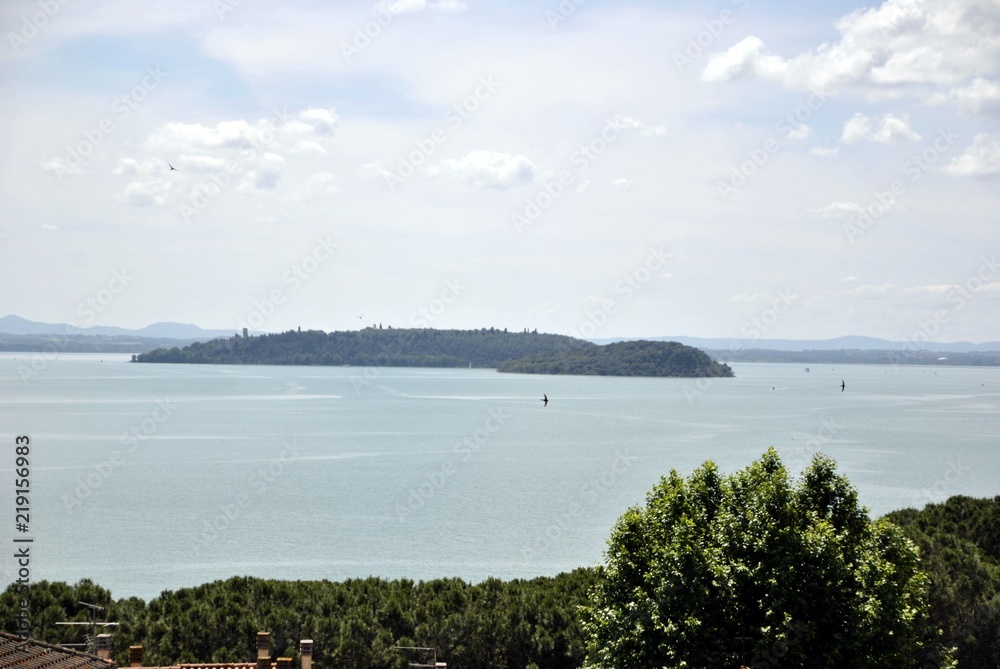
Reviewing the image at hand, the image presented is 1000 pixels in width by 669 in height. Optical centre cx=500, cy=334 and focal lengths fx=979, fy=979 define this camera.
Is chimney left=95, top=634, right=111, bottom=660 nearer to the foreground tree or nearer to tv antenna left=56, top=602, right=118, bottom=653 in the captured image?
tv antenna left=56, top=602, right=118, bottom=653

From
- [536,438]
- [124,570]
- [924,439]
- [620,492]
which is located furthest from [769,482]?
[924,439]

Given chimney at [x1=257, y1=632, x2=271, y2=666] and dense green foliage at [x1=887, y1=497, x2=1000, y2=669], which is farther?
dense green foliage at [x1=887, y1=497, x2=1000, y2=669]

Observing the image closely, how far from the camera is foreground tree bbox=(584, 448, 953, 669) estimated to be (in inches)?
819

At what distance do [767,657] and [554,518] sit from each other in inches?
1772

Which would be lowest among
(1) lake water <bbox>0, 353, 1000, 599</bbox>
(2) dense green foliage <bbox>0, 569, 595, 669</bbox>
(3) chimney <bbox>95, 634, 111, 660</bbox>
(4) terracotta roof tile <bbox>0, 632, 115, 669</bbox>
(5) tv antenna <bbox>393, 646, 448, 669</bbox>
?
(1) lake water <bbox>0, 353, 1000, 599</bbox>

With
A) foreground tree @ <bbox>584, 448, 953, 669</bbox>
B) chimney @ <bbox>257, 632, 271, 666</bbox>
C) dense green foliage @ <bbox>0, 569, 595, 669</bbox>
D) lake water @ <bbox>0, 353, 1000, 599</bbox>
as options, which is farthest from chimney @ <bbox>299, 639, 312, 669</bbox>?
lake water @ <bbox>0, 353, 1000, 599</bbox>

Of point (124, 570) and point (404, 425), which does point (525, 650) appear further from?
point (404, 425)

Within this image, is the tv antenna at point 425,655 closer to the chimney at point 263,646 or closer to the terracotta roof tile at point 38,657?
the chimney at point 263,646

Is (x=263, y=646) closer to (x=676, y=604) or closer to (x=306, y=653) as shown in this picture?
(x=306, y=653)

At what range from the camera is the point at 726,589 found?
21.6 meters

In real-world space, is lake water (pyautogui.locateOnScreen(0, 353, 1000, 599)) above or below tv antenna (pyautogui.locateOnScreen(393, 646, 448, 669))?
below

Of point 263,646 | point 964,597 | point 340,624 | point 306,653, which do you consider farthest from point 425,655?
point 964,597

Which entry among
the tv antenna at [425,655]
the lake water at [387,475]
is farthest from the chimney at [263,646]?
the lake water at [387,475]

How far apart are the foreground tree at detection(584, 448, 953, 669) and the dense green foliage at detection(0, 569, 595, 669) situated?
408 centimetres
